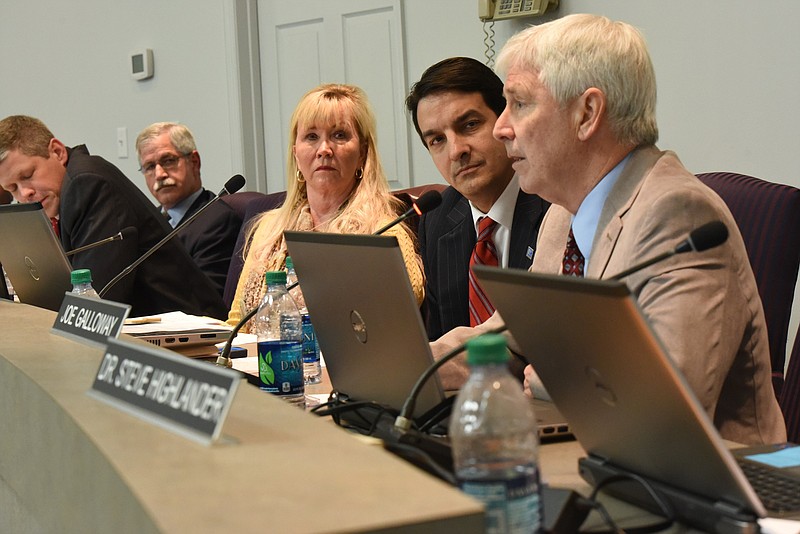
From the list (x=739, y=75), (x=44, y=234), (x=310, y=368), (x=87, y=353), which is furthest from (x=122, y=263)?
(x=739, y=75)

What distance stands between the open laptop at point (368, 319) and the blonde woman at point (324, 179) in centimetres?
138

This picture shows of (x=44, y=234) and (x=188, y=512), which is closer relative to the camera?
(x=188, y=512)

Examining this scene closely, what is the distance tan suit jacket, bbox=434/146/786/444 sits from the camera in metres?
1.43

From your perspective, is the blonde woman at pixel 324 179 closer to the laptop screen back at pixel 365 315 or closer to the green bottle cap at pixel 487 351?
the laptop screen back at pixel 365 315

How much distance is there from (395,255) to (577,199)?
60 cm

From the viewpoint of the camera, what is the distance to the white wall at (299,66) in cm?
301

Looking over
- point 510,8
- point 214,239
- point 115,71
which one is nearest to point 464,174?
point 510,8

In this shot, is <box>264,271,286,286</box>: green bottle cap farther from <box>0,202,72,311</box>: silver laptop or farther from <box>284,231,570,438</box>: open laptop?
<box>0,202,72,311</box>: silver laptop

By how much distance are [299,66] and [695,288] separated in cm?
354

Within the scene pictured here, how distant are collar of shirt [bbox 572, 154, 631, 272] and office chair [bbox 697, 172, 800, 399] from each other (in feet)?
1.33

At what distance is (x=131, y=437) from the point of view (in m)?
0.94

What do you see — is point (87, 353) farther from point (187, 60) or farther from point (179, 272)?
point (187, 60)

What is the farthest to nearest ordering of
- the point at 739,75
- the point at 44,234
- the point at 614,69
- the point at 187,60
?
the point at 187,60 < the point at 739,75 < the point at 44,234 < the point at 614,69

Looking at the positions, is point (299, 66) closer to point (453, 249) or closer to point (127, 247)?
point (127, 247)
